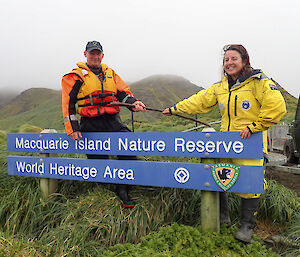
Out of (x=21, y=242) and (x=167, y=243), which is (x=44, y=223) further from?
(x=167, y=243)

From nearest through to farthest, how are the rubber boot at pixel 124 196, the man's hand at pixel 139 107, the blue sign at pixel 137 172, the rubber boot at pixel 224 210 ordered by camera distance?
the blue sign at pixel 137 172 → the rubber boot at pixel 224 210 → the rubber boot at pixel 124 196 → the man's hand at pixel 139 107

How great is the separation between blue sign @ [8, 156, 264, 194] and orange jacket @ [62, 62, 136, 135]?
1.58 feet

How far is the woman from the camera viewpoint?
7.74ft

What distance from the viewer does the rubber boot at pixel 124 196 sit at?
3000mm

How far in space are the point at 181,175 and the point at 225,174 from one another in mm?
423

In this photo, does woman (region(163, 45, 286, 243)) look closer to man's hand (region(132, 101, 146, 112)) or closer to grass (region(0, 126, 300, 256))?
grass (region(0, 126, 300, 256))

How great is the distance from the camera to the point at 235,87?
8.48 ft

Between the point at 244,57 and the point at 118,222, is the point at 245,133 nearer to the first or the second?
the point at 244,57

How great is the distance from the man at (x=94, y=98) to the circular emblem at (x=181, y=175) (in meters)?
0.68

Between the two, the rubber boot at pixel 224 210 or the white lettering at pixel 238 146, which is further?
the rubber boot at pixel 224 210

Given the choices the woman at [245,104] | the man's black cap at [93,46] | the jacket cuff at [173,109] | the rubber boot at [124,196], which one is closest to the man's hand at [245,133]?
the woman at [245,104]

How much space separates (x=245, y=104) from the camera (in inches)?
100

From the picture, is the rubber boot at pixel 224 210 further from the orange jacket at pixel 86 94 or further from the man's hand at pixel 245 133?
the orange jacket at pixel 86 94

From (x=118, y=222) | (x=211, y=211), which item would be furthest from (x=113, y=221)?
(x=211, y=211)
